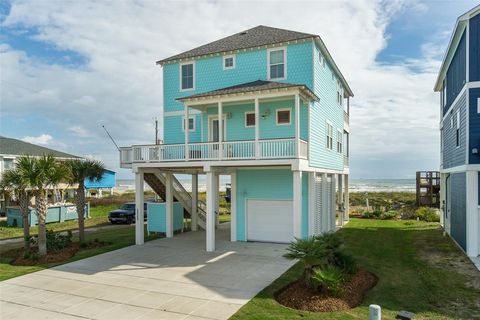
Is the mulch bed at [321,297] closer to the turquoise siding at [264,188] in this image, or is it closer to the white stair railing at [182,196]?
the turquoise siding at [264,188]

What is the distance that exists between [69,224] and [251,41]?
17.7 meters

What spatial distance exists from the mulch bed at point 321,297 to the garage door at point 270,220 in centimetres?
676

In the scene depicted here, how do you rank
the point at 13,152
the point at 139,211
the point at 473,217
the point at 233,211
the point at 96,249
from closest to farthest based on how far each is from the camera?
1. the point at 473,217
2. the point at 96,249
3. the point at 139,211
4. the point at 233,211
5. the point at 13,152

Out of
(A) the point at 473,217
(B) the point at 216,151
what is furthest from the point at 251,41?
(A) the point at 473,217

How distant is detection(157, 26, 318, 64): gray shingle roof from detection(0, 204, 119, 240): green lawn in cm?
1267

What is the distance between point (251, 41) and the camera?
1827 centimetres

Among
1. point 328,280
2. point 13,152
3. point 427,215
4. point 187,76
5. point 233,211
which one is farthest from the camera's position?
point 13,152

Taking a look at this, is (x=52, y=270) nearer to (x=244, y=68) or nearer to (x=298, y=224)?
(x=298, y=224)

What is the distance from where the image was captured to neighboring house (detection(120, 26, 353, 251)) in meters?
15.0

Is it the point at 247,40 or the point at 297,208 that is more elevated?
the point at 247,40

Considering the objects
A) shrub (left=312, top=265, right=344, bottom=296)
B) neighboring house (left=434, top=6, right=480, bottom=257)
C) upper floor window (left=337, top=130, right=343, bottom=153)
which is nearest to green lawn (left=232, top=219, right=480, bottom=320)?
shrub (left=312, top=265, right=344, bottom=296)

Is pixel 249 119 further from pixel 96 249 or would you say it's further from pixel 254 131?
pixel 96 249

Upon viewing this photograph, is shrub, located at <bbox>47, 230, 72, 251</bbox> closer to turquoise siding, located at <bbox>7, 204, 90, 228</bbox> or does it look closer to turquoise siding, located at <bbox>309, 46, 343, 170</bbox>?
turquoise siding, located at <bbox>7, 204, 90, 228</bbox>

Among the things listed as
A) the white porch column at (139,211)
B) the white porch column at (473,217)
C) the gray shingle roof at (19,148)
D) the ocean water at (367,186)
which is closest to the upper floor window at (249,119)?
the white porch column at (139,211)
